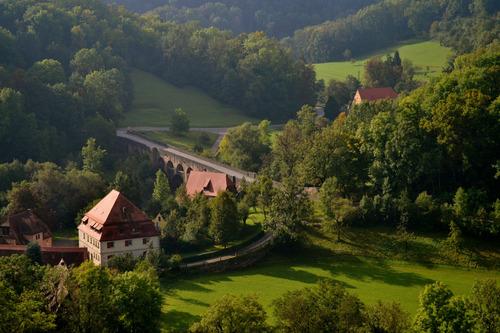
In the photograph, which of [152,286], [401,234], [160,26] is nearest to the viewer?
[152,286]

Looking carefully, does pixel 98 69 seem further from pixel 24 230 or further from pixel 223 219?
pixel 223 219

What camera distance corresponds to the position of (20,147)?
95188 mm

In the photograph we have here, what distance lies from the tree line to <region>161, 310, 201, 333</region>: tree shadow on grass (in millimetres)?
5468

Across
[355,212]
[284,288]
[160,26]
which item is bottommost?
[284,288]

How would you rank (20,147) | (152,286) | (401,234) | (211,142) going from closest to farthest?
(152,286), (401,234), (20,147), (211,142)

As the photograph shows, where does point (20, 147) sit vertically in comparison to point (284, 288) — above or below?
above

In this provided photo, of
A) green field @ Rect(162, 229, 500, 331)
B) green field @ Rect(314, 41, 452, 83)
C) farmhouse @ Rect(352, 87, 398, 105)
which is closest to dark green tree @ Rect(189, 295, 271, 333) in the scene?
green field @ Rect(162, 229, 500, 331)

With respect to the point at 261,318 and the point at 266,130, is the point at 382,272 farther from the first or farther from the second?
the point at 266,130

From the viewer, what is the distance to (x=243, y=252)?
6122 cm

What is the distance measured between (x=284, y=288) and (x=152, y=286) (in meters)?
13.3

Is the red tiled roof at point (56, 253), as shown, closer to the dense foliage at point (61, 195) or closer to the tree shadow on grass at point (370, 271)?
the dense foliage at point (61, 195)

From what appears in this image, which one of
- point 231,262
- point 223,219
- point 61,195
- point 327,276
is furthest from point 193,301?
point 61,195

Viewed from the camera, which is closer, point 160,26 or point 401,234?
point 401,234

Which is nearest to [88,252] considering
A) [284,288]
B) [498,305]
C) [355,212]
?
[284,288]
